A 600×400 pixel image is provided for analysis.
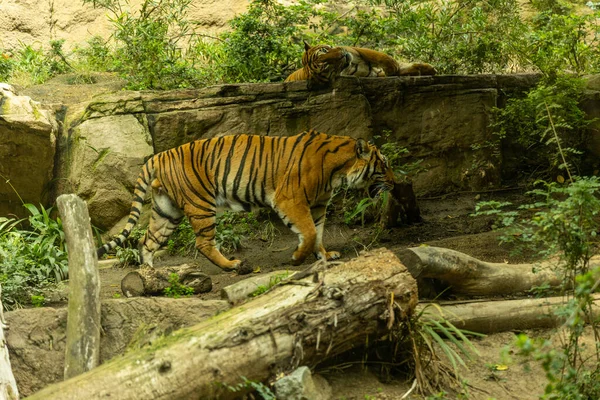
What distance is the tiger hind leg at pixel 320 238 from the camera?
8.11m

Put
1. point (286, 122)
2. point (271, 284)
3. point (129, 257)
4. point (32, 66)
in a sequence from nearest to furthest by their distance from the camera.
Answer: point (271, 284)
point (129, 257)
point (286, 122)
point (32, 66)

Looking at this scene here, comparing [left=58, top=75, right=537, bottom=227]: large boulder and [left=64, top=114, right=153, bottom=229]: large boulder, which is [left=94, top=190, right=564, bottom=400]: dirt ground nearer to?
[left=58, top=75, right=537, bottom=227]: large boulder

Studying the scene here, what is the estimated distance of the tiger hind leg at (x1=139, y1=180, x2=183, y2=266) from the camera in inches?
322

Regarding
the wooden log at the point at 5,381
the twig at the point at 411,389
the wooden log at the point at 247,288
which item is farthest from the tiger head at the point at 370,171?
the wooden log at the point at 5,381

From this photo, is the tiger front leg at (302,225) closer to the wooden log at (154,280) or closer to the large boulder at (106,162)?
the wooden log at (154,280)

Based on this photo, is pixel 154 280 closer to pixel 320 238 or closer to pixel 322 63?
pixel 320 238

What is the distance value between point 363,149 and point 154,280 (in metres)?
2.83

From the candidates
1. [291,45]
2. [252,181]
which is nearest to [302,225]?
[252,181]

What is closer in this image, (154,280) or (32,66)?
(154,280)

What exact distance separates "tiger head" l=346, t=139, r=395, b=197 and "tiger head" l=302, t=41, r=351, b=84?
168cm

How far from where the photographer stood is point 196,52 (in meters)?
11.9

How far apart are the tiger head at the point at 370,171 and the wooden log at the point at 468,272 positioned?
220 centimetres

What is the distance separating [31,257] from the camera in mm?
7594

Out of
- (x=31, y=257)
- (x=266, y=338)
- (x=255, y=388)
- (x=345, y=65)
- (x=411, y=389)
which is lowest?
(x=411, y=389)
